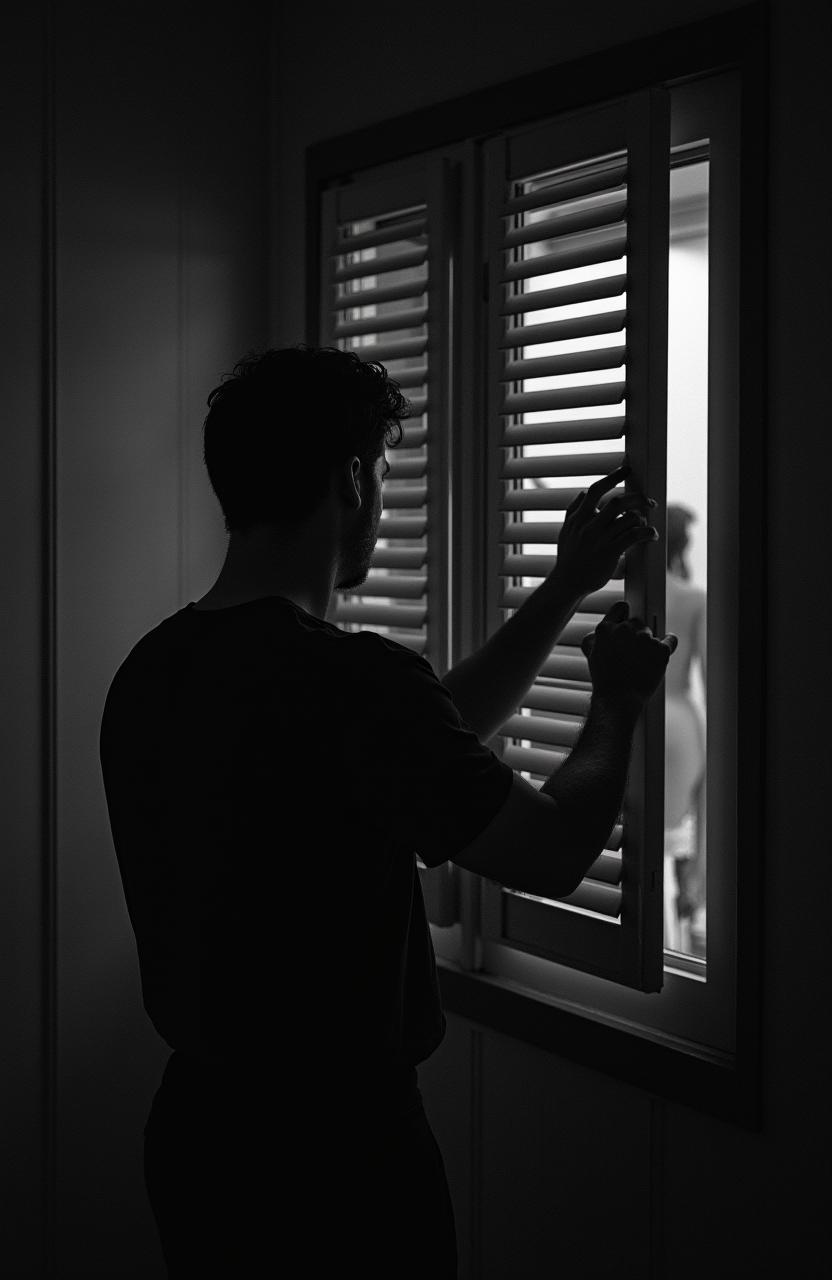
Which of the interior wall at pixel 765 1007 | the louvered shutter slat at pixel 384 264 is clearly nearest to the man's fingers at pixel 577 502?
the interior wall at pixel 765 1007

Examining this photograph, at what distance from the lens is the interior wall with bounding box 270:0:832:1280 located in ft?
4.51

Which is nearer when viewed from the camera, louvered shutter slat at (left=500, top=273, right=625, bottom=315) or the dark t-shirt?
the dark t-shirt

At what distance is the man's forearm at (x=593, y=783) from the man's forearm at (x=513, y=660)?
0.23 meters

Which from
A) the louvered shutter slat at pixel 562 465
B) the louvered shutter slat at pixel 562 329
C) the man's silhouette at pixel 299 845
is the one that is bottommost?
the man's silhouette at pixel 299 845

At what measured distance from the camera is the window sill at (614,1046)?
145cm

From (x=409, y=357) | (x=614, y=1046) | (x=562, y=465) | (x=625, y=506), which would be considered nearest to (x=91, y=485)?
(x=409, y=357)

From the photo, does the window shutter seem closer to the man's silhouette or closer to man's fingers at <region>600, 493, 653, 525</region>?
man's fingers at <region>600, 493, 653, 525</region>

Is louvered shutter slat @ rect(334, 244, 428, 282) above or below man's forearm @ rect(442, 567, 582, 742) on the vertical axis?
above

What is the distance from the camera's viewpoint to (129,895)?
1.22 m

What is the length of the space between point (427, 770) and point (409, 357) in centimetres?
89

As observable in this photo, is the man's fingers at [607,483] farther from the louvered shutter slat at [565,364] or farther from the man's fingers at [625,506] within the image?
the louvered shutter slat at [565,364]

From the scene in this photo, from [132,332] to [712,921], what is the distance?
1.22 metres

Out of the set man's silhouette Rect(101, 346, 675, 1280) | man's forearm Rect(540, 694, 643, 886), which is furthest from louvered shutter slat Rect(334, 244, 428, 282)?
man's forearm Rect(540, 694, 643, 886)

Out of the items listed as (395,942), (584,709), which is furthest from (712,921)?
(395,942)
